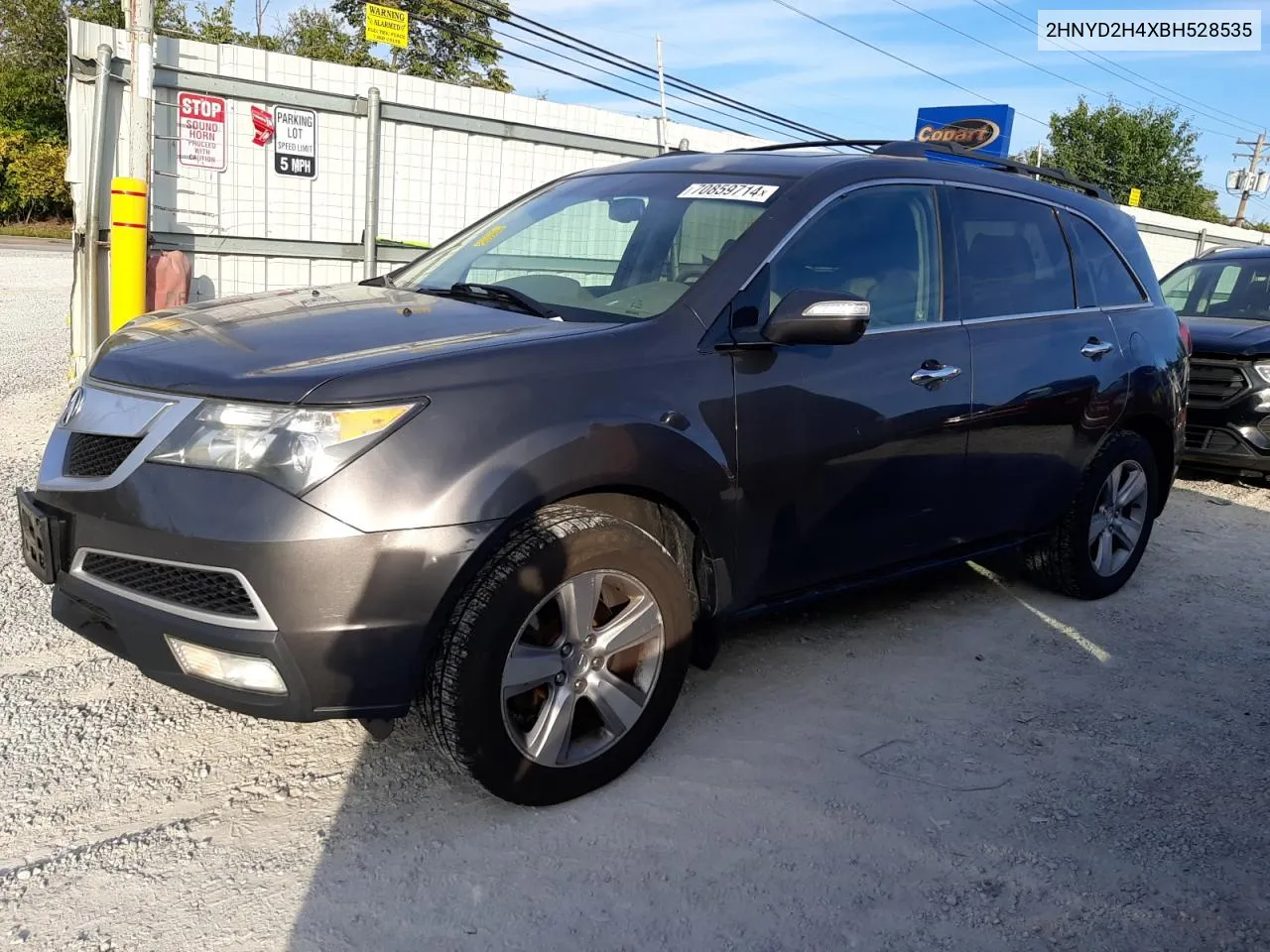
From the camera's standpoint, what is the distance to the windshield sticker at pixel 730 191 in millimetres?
3559

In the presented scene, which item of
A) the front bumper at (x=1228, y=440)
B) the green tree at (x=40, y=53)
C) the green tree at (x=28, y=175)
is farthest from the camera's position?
the green tree at (x=40, y=53)

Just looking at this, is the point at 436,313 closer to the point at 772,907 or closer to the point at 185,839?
the point at 185,839

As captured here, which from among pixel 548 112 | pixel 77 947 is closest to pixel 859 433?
pixel 77 947

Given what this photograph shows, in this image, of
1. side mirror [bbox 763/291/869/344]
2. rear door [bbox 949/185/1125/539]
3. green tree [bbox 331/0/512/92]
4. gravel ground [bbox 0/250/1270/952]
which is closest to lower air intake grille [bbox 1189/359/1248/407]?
rear door [bbox 949/185/1125/539]

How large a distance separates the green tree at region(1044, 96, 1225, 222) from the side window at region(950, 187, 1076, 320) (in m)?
50.0

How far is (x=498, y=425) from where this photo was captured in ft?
8.65

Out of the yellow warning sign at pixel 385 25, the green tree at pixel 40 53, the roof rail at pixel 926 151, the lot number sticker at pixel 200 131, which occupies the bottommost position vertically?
the roof rail at pixel 926 151

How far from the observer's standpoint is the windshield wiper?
10.7ft

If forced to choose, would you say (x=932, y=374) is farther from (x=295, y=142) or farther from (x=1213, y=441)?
(x=295, y=142)

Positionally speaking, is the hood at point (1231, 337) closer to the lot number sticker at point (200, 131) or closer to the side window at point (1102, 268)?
the side window at point (1102, 268)

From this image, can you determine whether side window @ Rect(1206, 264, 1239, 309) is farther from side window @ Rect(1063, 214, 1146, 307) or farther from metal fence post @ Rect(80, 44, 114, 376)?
metal fence post @ Rect(80, 44, 114, 376)

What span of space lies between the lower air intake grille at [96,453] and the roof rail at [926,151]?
8.57ft

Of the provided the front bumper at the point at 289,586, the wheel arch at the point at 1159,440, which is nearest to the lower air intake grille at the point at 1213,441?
the wheel arch at the point at 1159,440

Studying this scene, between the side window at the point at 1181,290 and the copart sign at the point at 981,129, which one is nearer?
the side window at the point at 1181,290
